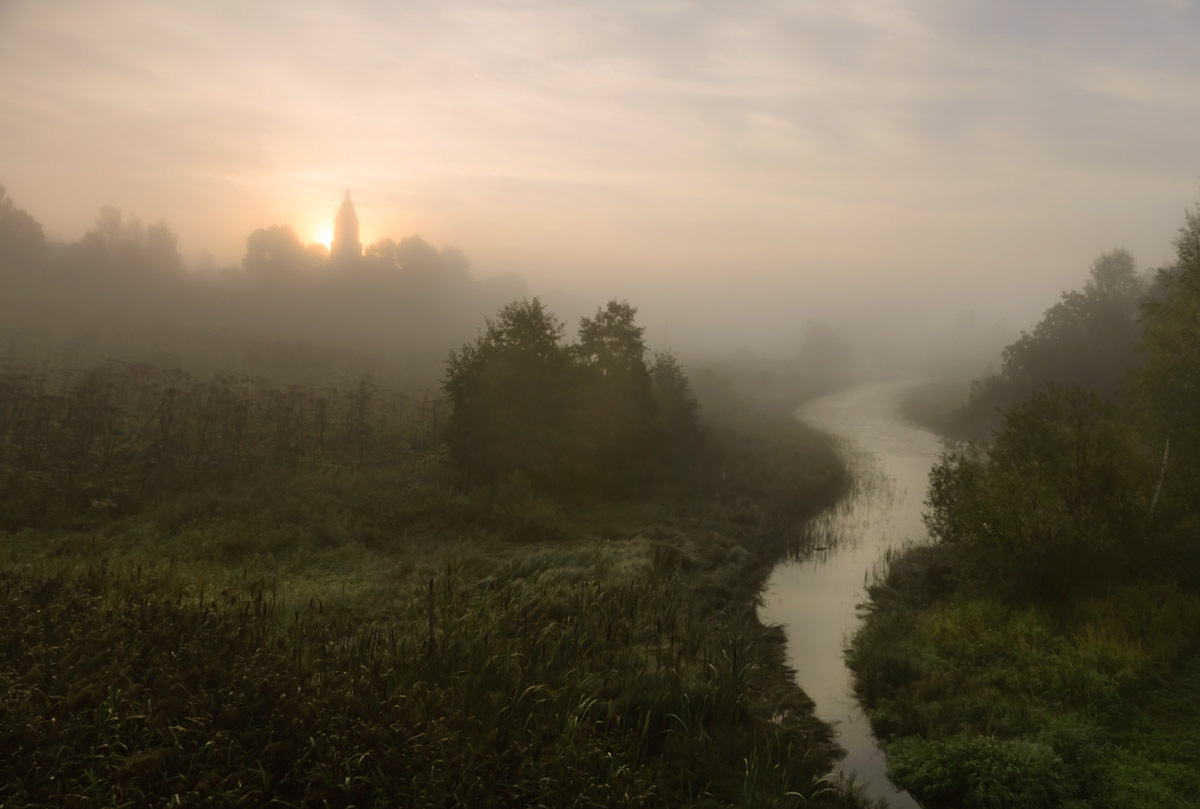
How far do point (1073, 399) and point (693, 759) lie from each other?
45.4ft

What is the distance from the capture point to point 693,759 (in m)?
9.60

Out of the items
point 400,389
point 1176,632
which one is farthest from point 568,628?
point 400,389

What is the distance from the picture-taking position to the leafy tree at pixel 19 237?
234 feet

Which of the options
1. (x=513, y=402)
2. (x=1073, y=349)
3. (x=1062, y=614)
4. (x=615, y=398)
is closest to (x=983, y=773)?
(x=1062, y=614)

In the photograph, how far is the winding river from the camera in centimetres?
1229

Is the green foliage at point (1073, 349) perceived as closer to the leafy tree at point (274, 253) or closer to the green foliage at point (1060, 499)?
the green foliage at point (1060, 499)

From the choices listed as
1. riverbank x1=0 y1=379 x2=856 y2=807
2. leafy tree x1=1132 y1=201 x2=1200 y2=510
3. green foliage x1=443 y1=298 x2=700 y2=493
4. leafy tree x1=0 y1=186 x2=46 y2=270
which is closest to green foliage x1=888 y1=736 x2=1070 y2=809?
riverbank x1=0 y1=379 x2=856 y2=807

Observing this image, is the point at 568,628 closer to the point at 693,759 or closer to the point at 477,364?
the point at 693,759

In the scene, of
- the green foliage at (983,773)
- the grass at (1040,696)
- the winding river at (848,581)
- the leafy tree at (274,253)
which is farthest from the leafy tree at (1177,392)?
the leafy tree at (274,253)

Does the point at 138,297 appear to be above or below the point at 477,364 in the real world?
above

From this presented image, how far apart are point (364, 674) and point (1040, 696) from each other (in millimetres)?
11467

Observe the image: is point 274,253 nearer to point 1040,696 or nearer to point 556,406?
point 556,406

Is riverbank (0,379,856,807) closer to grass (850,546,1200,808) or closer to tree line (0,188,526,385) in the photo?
grass (850,546,1200,808)

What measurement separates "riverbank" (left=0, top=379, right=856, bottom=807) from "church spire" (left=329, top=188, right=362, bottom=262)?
8862 centimetres
